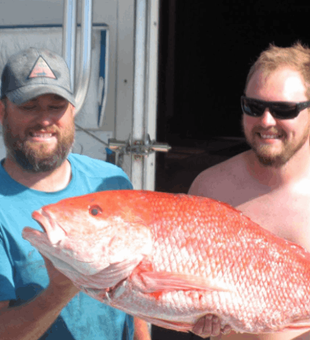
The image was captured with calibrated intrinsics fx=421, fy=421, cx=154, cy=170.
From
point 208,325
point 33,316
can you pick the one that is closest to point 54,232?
point 33,316

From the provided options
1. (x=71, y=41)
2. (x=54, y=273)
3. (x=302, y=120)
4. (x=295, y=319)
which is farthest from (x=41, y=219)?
(x=302, y=120)

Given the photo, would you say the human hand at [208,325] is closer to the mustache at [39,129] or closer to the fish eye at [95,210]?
the fish eye at [95,210]

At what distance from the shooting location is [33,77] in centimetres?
170

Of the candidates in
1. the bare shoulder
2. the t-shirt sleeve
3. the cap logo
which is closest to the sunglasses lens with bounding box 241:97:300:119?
the bare shoulder

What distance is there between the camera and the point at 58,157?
166cm

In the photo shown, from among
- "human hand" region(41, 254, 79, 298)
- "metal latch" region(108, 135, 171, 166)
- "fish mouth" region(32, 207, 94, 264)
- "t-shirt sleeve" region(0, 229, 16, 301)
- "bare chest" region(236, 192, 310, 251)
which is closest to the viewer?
"fish mouth" region(32, 207, 94, 264)

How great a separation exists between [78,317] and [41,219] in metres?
0.55

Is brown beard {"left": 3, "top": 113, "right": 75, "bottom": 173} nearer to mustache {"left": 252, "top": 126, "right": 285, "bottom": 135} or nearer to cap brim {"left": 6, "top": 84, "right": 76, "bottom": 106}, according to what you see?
cap brim {"left": 6, "top": 84, "right": 76, "bottom": 106}

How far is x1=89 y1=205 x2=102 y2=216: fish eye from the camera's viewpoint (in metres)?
1.42

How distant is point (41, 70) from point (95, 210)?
0.68 metres

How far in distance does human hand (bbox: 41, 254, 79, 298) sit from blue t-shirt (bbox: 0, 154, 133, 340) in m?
0.18

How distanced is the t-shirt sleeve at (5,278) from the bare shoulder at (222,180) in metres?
1.06

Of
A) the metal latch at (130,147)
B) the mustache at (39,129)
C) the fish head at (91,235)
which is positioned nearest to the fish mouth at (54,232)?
the fish head at (91,235)

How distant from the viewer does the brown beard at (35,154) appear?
64.0 inches
